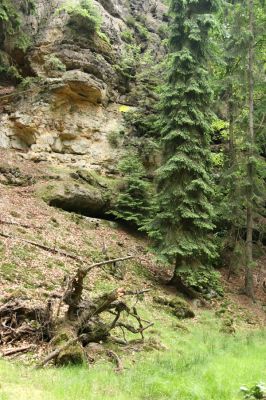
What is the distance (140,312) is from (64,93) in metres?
14.8

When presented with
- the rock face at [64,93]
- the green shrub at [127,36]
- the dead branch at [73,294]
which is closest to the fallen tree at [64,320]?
the dead branch at [73,294]

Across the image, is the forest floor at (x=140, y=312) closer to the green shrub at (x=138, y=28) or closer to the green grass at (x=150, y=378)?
the green grass at (x=150, y=378)

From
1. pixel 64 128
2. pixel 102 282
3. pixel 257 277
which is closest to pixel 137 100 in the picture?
pixel 64 128

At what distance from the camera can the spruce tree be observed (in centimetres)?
1669

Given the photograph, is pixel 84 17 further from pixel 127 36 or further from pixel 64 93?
pixel 127 36

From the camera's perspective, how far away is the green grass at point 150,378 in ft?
19.2

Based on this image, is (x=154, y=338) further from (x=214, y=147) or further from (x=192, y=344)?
(x=214, y=147)

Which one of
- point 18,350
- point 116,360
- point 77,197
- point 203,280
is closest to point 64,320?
point 18,350

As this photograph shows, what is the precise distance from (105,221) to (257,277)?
364 inches

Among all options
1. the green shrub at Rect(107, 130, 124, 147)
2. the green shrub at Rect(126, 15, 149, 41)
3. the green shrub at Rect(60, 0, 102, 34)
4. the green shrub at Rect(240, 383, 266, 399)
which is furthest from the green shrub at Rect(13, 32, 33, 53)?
the green shrub at Rect(240, 383, 266, 399)

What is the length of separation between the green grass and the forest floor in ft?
0.05

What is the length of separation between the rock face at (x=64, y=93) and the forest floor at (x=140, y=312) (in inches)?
87.6

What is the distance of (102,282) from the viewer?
14.3 metres

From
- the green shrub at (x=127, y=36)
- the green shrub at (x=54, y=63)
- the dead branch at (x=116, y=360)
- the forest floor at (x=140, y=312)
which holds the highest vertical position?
the green shrub at (x=127, y=36)
